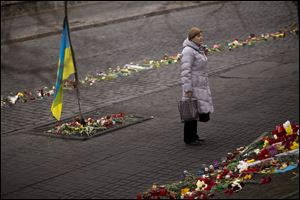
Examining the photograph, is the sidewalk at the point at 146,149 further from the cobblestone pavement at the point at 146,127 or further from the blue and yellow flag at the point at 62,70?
the blue and yellow flag at the point at 62,70

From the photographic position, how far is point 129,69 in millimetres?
18422

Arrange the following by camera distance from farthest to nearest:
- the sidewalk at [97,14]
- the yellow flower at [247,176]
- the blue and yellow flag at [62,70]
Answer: the sidewalk at [97,14]
the blue and yellow flag at [62,70]
the yellow flower at [247,176]

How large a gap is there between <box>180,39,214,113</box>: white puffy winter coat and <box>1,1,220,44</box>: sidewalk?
1405 centimetres

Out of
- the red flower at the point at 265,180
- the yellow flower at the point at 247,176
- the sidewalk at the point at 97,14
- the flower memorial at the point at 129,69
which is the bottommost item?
the red flower at the point at 265,180

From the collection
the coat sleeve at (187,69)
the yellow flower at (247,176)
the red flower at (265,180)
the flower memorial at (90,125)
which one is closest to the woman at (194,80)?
the coat sleeve at (187,69)

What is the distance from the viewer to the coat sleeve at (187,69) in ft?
36.0

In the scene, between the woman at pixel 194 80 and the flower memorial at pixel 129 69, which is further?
the flower memorial at pixel 129 69

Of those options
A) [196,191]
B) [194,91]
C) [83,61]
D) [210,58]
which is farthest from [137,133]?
[83,61]

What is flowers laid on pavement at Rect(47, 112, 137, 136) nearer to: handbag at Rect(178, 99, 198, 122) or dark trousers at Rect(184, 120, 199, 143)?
dark trousers at Rect(184, 120, 199, 143)

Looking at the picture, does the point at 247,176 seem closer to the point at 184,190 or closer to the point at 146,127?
the point at 184,190

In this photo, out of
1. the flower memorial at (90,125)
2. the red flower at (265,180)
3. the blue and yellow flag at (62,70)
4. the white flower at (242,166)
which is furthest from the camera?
the flower memorial at (90,125)

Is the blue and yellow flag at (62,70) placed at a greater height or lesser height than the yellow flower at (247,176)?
greater

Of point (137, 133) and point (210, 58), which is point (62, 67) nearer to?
point (137, 133)

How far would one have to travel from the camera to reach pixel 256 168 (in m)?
9.00
